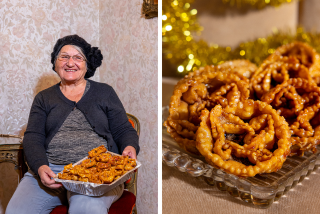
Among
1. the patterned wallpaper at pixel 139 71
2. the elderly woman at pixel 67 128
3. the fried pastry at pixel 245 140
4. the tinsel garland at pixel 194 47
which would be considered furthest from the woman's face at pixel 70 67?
the fried pastry at pixel 245 140

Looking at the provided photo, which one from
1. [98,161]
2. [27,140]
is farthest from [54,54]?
[98,161]

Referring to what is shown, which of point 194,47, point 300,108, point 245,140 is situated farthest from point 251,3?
point 245,140

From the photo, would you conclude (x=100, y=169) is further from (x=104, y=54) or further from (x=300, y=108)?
(x=104, y=54)

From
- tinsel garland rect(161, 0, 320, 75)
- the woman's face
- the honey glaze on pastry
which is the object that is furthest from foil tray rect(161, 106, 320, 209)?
the woman's face

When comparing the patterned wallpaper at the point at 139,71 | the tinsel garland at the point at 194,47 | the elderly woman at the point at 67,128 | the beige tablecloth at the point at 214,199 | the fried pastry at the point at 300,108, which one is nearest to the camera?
the beige tablecloth at the point at 214,199

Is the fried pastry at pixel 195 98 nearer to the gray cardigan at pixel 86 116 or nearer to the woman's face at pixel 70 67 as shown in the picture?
the gray cardigan at pixel 86 116

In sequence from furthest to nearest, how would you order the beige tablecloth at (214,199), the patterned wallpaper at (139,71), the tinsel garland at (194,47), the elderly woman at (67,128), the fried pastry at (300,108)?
the patterned wallpaper at (139,71), the elderly woman at (67,128), the tinsel garland at (194,47), the fried pastry at (300,108), the beige tablecloth at (214,199)

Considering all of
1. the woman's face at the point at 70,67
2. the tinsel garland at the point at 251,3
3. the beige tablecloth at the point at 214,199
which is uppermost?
the tinsel garland at the point at 251,3
